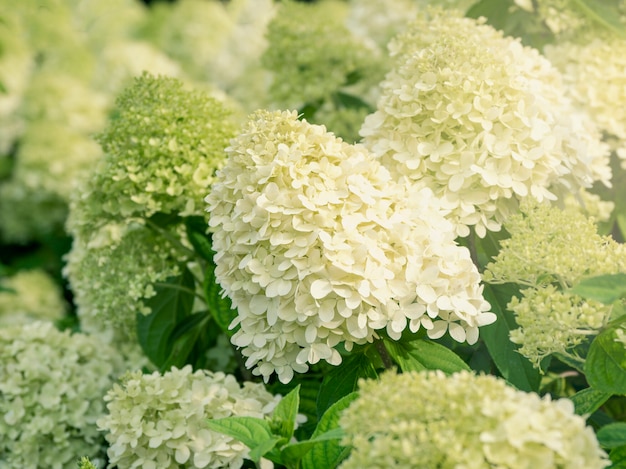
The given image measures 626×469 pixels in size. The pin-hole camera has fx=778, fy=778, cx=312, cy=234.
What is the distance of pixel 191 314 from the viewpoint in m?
1.47

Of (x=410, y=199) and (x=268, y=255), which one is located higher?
(x=410, y=199)

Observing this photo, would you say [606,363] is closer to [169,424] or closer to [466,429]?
[466,429]

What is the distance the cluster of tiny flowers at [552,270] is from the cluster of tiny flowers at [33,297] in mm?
1723

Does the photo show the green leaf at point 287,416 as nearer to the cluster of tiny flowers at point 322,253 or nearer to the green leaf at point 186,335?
the cluster of tiny flowers at point 322,253

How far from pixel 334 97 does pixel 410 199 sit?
3.02 ft

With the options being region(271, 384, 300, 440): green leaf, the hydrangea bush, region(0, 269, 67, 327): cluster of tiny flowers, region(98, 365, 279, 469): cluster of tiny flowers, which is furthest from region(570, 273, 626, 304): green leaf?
region(0, 269, 67, 327): cluster of tiny flowers

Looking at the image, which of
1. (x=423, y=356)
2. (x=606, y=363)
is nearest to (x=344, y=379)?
(x=423, y=356)

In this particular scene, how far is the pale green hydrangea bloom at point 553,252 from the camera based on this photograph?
0.96 metres

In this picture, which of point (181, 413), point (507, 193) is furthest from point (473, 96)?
point (181, 413)

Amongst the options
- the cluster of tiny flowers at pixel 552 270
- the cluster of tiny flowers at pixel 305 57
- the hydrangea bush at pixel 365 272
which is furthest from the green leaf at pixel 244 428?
the cluster of tiny flowers at pixel 305 57

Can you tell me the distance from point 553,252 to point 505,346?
208mm

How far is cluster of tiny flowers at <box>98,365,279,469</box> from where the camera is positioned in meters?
1.08

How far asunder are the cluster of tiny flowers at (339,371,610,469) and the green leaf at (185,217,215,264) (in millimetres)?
637

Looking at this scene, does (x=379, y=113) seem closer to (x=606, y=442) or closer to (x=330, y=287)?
(x=330, y=287)
